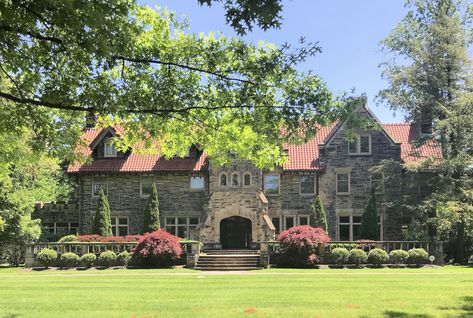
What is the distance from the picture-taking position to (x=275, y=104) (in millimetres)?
8578

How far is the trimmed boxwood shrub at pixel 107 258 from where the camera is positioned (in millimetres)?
25953

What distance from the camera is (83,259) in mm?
26188

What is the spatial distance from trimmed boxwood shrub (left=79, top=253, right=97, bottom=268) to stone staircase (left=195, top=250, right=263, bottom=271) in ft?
17.7

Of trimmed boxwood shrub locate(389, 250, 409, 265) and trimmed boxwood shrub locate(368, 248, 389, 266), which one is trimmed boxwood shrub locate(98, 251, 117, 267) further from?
trimmed boxwood shrub locate(389, 250, 409, 265)

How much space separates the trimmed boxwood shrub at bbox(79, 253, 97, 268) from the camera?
2611cm

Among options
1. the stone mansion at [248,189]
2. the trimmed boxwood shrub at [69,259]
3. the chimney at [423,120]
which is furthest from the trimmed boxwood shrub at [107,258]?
the chimney at [423,120]

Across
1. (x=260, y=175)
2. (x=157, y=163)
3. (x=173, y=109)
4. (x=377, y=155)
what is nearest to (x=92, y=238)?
(x=157, y=163)

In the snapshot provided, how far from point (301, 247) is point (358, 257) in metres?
2.84

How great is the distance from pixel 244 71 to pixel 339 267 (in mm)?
18129

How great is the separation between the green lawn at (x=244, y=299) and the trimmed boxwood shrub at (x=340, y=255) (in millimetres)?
8721

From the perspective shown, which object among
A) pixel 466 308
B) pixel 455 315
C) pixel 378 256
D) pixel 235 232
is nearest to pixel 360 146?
pixel 235 232

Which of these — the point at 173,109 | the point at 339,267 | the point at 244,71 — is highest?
the point at 244,71

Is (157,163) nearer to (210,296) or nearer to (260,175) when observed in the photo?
(260,175)

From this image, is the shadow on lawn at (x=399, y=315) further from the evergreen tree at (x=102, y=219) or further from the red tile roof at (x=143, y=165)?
the evergreen tree at (x=102, y=219)
